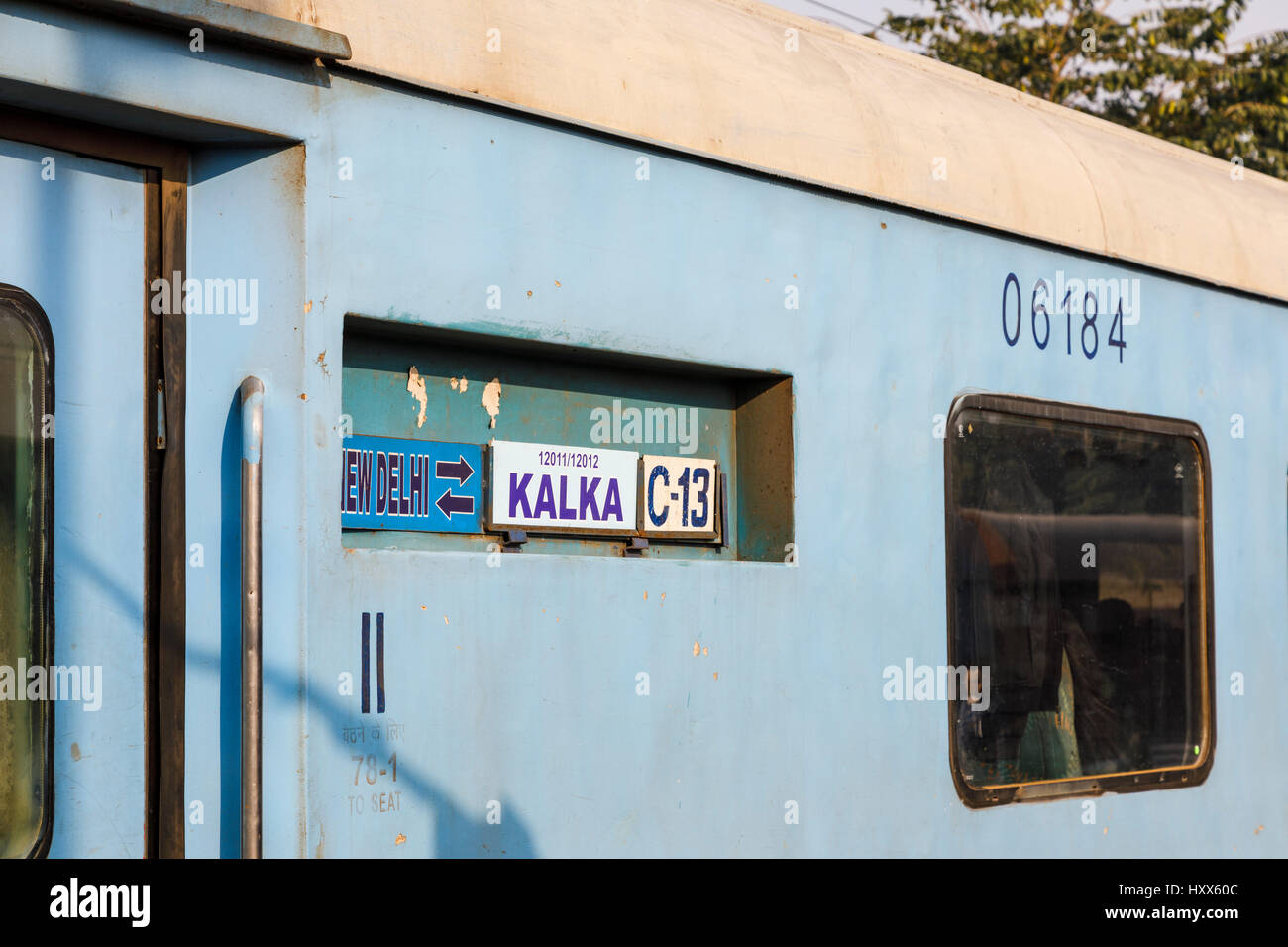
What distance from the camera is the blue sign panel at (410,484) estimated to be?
2.35 m

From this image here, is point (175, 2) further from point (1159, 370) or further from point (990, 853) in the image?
point (1159, 370)

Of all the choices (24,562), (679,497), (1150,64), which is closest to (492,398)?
(679,497)

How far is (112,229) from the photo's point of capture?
2057 mm

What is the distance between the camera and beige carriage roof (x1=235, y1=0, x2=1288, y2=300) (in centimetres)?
243

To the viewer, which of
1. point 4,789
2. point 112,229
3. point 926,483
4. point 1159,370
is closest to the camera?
point 4,789

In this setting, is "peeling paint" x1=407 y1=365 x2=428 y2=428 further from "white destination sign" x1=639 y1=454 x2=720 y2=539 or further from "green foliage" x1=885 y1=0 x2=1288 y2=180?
"green foliage" x1=885 y1=0 x2=1288 y2=180

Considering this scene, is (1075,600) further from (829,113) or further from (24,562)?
(24,562)

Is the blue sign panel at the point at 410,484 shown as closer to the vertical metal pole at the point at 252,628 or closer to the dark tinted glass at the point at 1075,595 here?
the vertical metal pole at the point at 252,628

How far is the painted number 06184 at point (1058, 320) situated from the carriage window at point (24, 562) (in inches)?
84.2

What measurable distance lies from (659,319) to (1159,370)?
1.68 m

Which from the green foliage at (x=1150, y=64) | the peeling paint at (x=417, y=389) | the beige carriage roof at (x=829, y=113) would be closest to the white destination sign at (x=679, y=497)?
the peeling paint at (x=417, y=389)

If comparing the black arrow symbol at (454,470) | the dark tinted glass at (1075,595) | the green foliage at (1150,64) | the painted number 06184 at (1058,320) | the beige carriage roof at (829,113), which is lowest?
the dark tinted glass at (1075,595)

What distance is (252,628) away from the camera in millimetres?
2062
